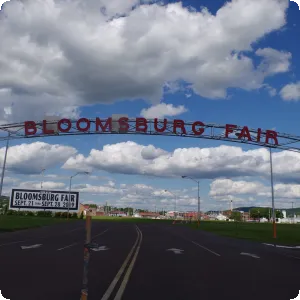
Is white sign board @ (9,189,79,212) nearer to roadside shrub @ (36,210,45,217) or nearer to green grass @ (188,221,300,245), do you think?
roadside shrub @ (36,210,45,217)

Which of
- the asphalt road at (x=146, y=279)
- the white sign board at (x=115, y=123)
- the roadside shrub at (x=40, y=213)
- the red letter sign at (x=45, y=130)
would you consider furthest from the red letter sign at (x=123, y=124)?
the roadside shrub at (x=40, y=213)

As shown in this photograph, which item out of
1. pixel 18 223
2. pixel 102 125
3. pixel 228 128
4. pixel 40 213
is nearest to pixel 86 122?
pixel 102 125

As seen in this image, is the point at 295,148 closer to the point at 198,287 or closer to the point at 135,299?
the point at 198,287

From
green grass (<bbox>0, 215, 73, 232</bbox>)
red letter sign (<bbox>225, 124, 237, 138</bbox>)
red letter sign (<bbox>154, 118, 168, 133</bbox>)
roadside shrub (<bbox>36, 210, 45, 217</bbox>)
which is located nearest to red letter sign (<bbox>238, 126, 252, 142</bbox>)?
red letter sign (<bbox>225, 124, 237, 138</bbox>)

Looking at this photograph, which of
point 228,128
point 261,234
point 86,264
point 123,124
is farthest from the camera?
point 261,234

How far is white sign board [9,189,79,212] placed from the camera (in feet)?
370

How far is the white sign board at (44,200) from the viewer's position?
370 feet

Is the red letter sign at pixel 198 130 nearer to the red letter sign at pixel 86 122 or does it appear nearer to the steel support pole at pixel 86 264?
the red letter sign at pixel 86 122

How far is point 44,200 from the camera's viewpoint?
112938mm

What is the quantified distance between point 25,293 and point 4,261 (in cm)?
681

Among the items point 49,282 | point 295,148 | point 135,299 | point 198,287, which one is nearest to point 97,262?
point 49,282

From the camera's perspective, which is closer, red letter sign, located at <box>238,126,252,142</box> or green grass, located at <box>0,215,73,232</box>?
red letter sign, located at <box>238,126,252,142</box>

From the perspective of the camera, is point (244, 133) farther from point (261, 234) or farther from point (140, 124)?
point (261, 234)

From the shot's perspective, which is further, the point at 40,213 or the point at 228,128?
the point at 40,213
